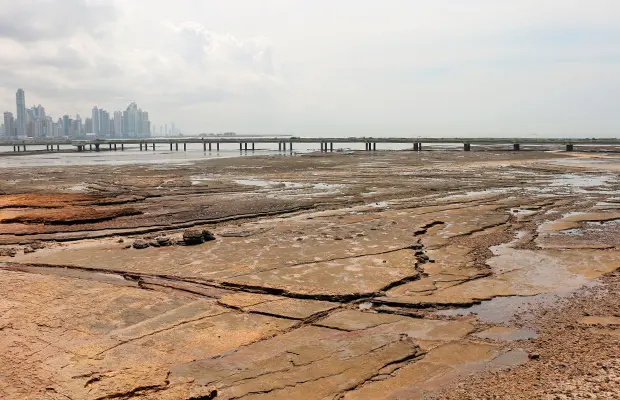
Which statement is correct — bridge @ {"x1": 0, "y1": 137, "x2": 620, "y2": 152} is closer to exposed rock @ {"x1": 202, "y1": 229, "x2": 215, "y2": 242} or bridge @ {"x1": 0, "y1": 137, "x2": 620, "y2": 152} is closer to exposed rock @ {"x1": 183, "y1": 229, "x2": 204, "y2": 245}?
exposed rock @ {"x1": 202, "y1": 229, "x2": 215, "y2": 242}

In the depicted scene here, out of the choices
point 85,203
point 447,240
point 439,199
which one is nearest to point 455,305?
point 447,240

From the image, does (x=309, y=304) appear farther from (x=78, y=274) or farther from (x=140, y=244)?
(x=140, y=244)

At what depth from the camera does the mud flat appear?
17.5 ft

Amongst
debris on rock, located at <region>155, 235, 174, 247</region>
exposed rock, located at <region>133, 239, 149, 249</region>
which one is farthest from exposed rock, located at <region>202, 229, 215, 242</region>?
exposed rock, located at <region>133, 239, 149, 249</region>

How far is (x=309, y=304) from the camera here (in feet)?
25.8

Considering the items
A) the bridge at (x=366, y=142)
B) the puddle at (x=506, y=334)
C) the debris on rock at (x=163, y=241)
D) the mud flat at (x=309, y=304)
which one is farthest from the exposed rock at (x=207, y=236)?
the bridge at (x=366, y=142)

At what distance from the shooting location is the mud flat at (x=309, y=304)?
17.5ft

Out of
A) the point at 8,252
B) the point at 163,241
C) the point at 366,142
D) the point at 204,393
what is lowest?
the point at 204,393

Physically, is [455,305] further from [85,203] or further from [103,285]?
[85,203]

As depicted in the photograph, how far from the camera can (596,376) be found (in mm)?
5090

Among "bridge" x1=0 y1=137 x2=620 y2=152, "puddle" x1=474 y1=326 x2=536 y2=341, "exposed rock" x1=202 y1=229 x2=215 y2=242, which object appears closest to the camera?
"puddle" x1=474 y1=326 x2=536 y2=341

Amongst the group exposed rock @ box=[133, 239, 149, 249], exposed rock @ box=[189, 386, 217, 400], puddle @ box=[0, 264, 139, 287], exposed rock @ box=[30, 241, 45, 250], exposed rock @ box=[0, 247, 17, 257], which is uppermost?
exposed rock @ box=[133, 239, 149, 249]

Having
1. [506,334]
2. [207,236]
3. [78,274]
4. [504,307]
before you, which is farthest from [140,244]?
[506,334]

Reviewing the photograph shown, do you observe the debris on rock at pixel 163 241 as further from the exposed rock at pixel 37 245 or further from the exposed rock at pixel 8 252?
the exposed rock at pixel 8 252
